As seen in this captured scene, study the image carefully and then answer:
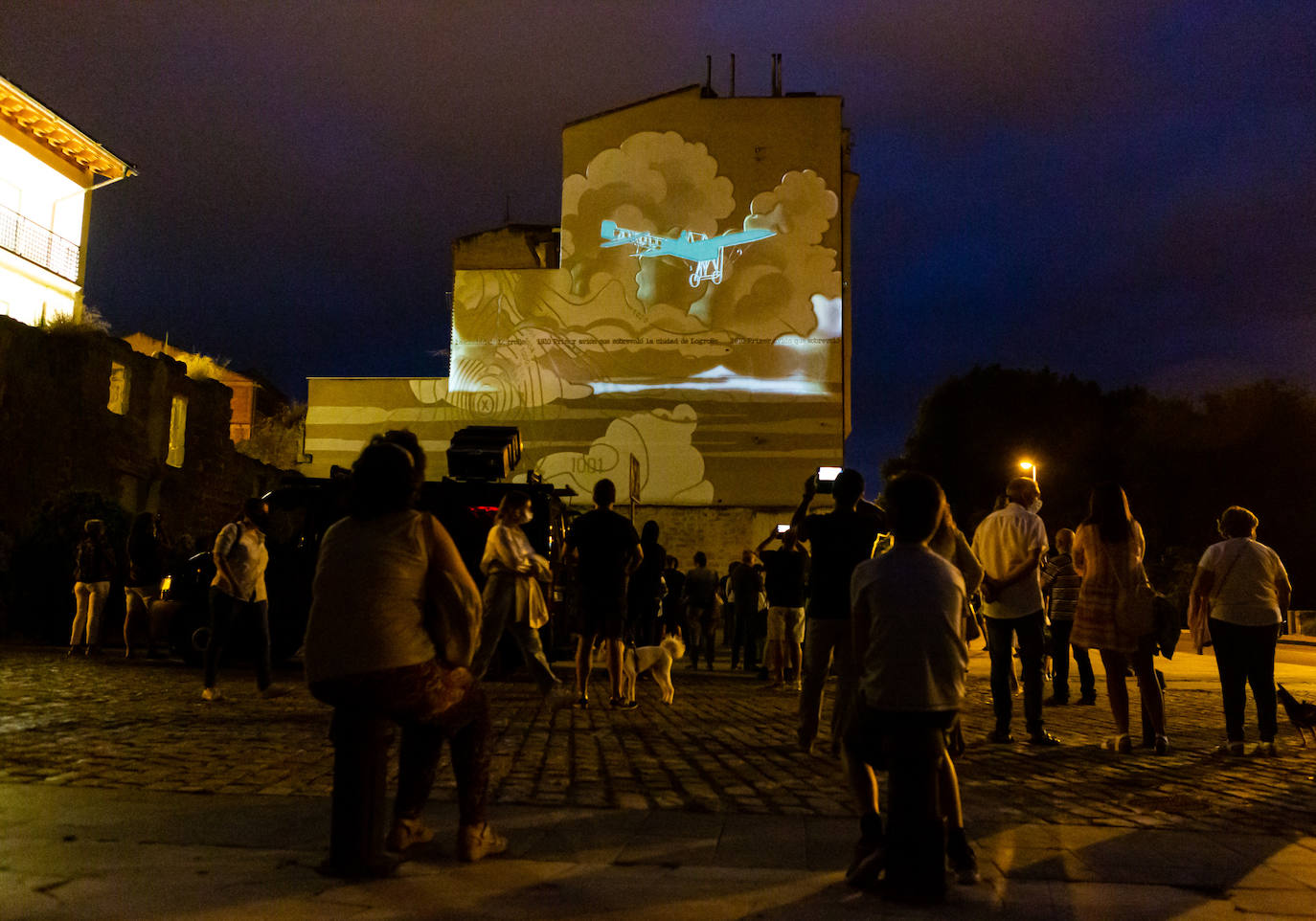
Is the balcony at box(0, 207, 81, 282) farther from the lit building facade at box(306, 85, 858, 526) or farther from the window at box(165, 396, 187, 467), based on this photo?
the lit building facade at box(306, 85, 858, 526)

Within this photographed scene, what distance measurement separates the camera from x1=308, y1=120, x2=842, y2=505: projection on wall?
117 feet

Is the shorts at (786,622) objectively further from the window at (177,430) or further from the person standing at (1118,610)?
the window at (177,430)

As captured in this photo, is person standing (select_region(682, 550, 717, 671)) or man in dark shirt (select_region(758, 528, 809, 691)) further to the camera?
person standing (select_region(682, 550, 717, 671))

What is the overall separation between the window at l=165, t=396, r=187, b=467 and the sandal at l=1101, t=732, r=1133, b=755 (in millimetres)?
26101

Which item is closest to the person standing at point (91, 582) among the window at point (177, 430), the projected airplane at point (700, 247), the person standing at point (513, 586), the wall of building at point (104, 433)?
the wall of building at point (104, 433)

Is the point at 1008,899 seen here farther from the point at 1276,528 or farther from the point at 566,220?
the point at 1276,528

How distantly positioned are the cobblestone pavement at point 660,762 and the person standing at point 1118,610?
0.31 meters

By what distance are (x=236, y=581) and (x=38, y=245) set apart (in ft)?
85.3

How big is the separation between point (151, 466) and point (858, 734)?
2655 cm

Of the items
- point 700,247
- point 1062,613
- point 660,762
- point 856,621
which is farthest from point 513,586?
point 700,247

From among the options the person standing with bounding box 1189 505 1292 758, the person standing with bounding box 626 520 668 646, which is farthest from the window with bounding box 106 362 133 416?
the person standing with bounding box 1189 505 1292 758

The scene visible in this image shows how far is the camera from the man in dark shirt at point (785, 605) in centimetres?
1242

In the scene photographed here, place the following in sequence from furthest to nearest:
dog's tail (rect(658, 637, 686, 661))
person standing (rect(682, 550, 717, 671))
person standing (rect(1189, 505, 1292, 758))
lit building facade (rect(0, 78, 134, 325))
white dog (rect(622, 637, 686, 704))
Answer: lit building facade (rect(0, 78, 134, 325)) < person standing (rect(682, 550, 717, 671)) < dog's tail (rect(658, 637, 686, 661)) < white dog (rect(622, 637, 686, 704)) < person standing (rect(1189, 505, 1292, 758))

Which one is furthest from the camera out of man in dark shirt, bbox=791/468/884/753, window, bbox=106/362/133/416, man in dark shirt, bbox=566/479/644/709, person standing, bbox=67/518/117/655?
window, bbox=106/362/133/416
